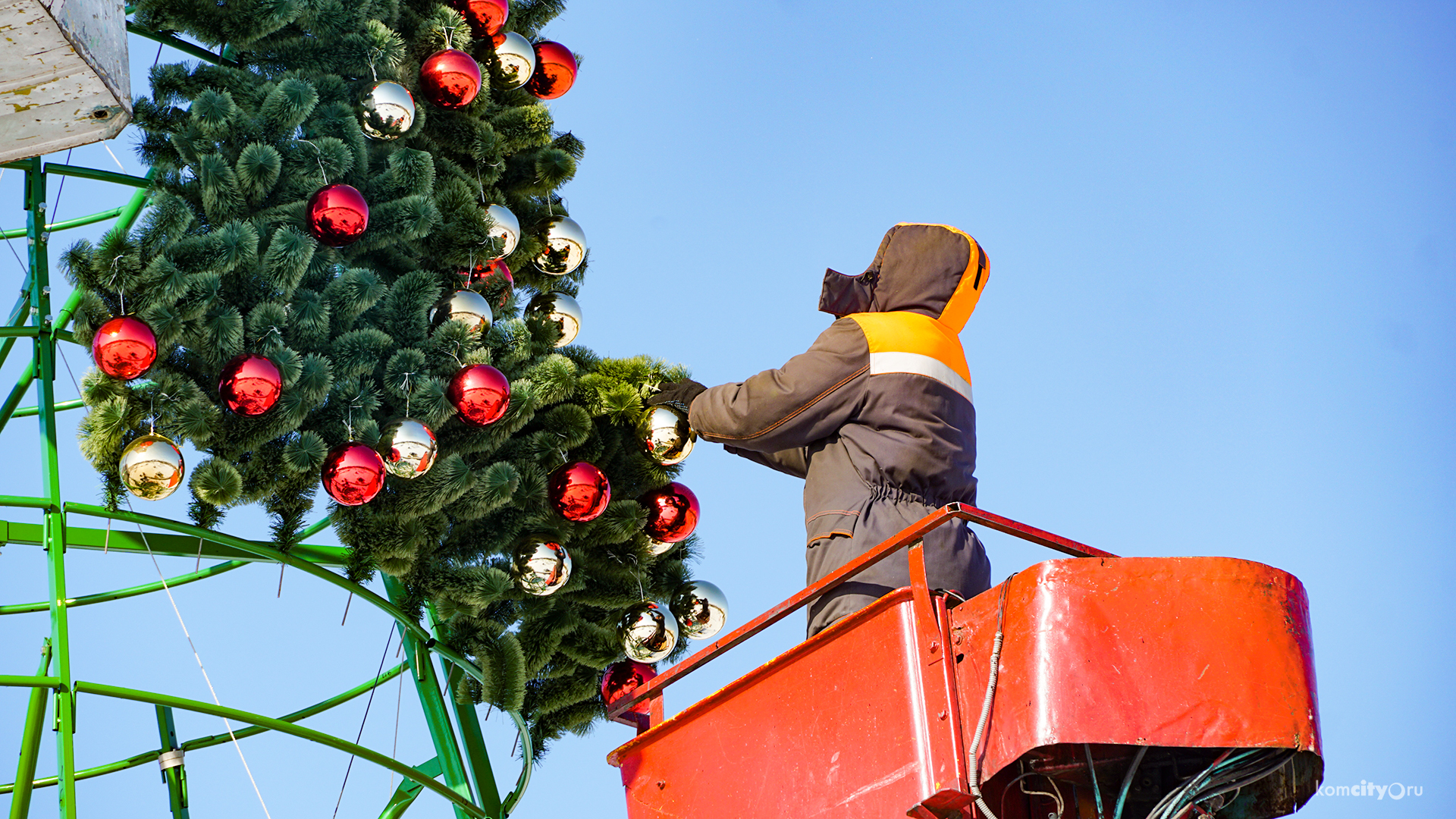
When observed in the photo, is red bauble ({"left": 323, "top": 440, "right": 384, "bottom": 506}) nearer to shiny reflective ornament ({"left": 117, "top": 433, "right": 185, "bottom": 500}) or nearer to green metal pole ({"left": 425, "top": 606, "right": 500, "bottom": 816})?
shiny reflective ornament ({"left": 117, "top": 433, "right": 185, "bottom": 500})

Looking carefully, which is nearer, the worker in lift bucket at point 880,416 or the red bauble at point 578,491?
the worker in lift bucket at point 880,416

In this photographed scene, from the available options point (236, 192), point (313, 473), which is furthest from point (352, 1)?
point (313, 473)

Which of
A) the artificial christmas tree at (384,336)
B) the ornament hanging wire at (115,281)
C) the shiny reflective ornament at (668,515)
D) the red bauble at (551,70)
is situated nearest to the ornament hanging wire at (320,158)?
the artificial christmas tree at (384,336)

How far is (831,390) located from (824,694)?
1.28 m

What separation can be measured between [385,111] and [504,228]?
0.73 metres

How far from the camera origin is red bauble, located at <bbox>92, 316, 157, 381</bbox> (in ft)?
17.5

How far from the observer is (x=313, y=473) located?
5.82 meters

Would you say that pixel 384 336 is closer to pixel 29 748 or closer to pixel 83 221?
pixel 29 748

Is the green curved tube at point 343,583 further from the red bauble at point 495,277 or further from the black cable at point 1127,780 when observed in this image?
the black cable at point 1127,780

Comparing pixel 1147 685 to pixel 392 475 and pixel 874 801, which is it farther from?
→ pixel 392 475

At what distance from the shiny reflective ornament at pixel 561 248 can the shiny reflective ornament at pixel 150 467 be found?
2237 mm

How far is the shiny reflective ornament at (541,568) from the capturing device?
6207 mm

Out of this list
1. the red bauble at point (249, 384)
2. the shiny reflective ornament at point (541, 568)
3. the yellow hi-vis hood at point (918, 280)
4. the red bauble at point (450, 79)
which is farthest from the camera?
the red bauble at point (450, 79)

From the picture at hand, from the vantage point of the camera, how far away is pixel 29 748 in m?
5.20
